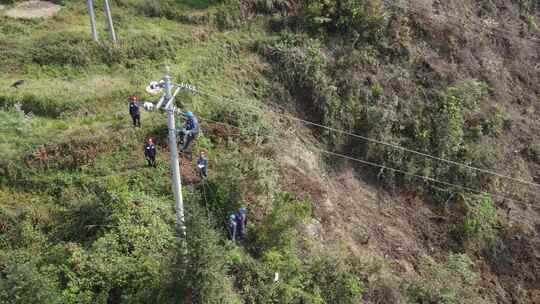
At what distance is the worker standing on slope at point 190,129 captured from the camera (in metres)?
14.3

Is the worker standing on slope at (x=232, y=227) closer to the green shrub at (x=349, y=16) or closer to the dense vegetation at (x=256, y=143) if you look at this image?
the dense vegetation at (x=256, y=143)

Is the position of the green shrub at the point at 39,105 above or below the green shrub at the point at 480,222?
above

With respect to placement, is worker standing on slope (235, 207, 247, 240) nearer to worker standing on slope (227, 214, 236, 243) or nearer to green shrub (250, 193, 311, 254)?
worker standing on slope (227, 214, 236, 243)

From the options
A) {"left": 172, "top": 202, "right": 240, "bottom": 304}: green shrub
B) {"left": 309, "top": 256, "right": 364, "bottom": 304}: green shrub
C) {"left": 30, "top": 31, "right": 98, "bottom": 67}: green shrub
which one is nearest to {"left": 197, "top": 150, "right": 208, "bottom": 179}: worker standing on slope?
{"left": 172, "top": 202, "right": 240, "bottom": 304}: green shrub

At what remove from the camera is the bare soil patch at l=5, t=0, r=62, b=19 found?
68.9ft

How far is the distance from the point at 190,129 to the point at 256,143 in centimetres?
308

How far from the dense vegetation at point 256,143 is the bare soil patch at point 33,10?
568mm

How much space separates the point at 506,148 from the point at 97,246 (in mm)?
18411

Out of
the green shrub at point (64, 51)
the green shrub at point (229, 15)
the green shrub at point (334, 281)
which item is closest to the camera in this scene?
the green shrub at point (334, 281)

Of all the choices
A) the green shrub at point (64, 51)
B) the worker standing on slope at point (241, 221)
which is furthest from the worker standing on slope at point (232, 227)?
the green shrub at point (64, 51)

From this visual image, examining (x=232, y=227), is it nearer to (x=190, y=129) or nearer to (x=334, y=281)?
(x=190, y=129)

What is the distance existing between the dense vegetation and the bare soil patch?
57 centimetres

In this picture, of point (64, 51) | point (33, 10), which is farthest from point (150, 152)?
point (33, 10)

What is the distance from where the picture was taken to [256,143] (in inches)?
669
